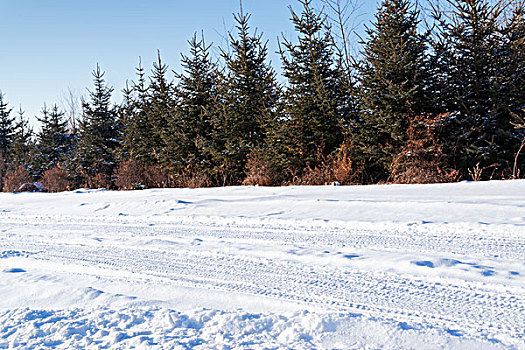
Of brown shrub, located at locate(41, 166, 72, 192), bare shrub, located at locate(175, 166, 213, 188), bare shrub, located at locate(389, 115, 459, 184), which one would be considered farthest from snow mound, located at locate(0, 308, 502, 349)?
brown shrub, located at locate(41, 166, 72, 192)

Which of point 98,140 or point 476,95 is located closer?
point 476,95

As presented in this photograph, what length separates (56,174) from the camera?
22.2 meters

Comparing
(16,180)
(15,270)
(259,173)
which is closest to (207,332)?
(15,270)

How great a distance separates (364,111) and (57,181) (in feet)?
61.4

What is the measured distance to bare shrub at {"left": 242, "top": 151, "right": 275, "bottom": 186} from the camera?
13.3m

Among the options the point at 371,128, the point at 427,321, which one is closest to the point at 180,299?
the point at 427,321

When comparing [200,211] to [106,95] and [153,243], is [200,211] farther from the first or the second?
[106,95]

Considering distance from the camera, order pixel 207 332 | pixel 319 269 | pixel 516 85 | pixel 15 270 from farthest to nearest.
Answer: pixel 516 85 → pixel 15 270 → pixel 319 269 → pixel 207 332

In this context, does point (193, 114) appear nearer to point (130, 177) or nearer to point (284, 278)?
point (130, 177)

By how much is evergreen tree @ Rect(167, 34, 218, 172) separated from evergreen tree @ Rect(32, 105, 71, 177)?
12.9 m

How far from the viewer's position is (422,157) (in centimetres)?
1092

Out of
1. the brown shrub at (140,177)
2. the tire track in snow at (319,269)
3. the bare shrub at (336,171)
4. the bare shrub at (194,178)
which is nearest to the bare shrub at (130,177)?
the brown shrub at (140,177)

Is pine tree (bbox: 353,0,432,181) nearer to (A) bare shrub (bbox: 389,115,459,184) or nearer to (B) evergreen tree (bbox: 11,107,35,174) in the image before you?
(A) bare shrub (bbox: 389,115,459,184)

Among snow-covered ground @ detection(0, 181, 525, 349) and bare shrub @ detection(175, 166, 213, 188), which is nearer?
snow-covered ground @ detection(0, 181, 525, 349)
